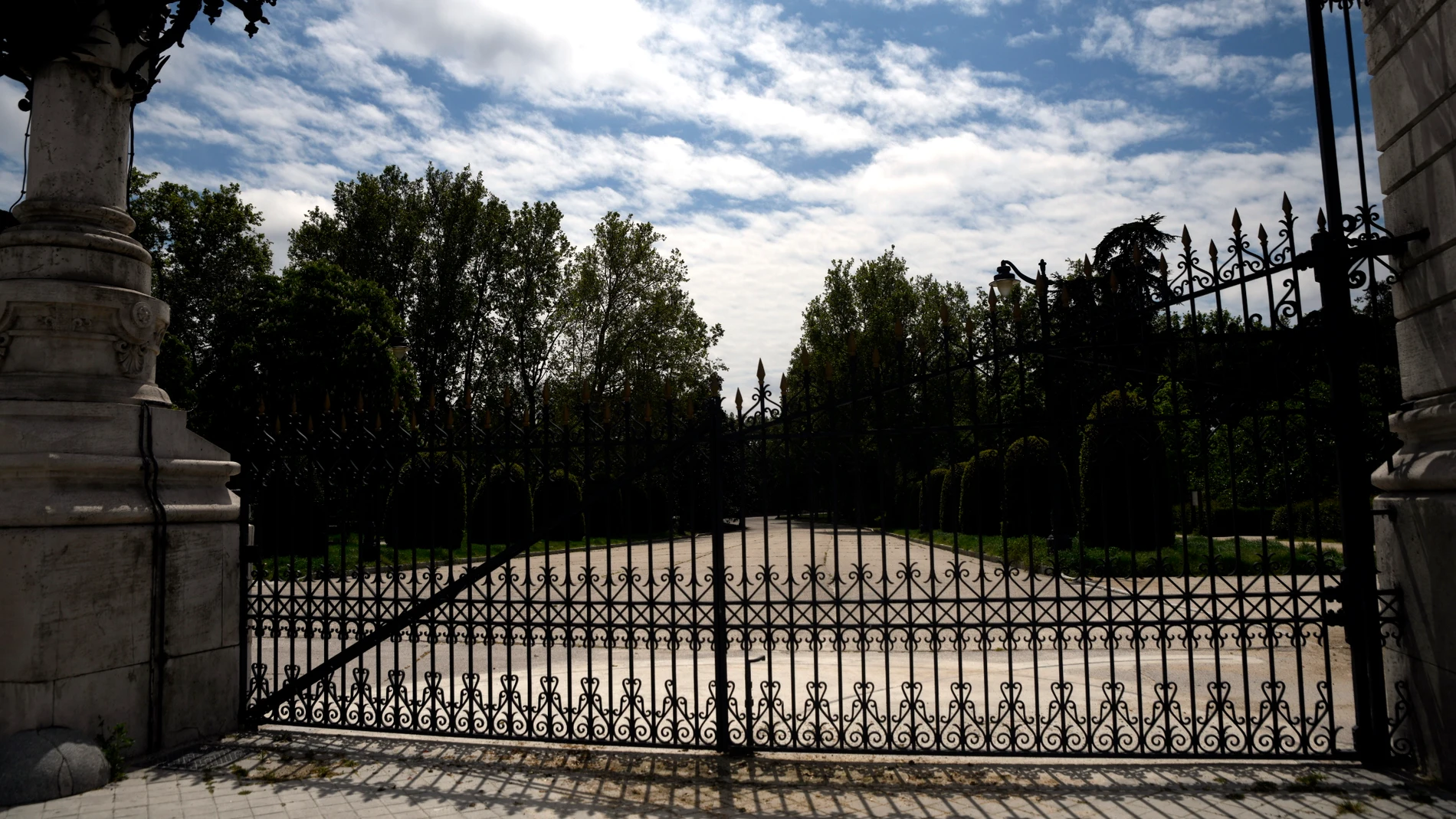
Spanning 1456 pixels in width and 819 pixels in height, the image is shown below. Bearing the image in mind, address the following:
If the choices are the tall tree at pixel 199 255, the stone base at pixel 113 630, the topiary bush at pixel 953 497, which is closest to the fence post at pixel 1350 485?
the topiary bush at pixel 953 497

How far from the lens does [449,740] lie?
664cm

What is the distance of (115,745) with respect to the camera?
5738 mm

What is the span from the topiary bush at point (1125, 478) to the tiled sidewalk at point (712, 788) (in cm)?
147

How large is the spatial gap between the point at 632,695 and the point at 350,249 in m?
36.2

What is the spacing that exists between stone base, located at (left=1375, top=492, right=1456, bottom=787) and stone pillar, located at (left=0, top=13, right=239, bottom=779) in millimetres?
8023

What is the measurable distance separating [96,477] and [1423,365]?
8.50m

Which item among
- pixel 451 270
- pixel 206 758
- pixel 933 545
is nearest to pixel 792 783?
pixel 933 545

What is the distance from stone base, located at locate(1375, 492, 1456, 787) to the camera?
194 inches

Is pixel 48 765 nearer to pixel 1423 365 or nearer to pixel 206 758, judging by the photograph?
pixel 206 758

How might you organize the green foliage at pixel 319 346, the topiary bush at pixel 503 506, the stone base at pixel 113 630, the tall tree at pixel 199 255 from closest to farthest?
the stone base at pixel 113 630, the topiary bush at pixel 503 506, the green foliage at pixel 319 346, the tall tree at pixel 199 255

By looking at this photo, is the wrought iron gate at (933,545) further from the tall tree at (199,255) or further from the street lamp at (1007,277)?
the tall tree at (199,255)

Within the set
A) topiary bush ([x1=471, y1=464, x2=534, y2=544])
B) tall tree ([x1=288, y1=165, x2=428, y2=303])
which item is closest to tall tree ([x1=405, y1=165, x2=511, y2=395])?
tall tree ([x1=288, y1=165, x2=428, y2=303])

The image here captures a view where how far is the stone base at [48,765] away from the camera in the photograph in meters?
5.14

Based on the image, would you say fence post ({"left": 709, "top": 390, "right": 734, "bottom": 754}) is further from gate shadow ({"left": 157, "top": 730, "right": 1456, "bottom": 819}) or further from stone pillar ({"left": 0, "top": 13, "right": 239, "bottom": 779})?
stone pillar ({"left": 0, "top": 13, "right": 239, "bottom": 779})
